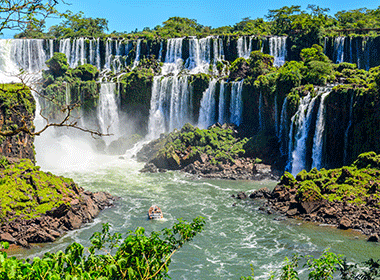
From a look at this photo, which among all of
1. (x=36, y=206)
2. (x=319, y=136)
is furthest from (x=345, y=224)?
(x=36, y=206)

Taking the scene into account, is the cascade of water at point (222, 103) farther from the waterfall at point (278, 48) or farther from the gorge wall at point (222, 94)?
the waterfall at point (278, 48)

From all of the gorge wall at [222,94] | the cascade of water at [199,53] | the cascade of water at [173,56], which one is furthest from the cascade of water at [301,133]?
the cascade of water at [173,56]

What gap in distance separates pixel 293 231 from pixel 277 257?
11.8 ft

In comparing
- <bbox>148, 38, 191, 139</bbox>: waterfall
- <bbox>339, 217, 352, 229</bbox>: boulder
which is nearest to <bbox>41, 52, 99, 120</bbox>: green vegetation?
<bbox>148, 38, 191, 139</bbox>: waterfall

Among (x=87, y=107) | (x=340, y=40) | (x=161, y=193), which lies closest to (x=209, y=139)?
(x=161, y=193)

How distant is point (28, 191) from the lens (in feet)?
76.8

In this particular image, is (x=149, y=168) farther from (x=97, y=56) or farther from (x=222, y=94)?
(x=97, y=56)

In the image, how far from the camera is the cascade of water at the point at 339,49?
5003 cm

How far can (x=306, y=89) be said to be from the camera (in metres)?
36.9

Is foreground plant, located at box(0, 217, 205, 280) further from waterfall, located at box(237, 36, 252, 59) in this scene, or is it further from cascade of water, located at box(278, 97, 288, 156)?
waterfall, located at box(237, 36, 252, 59)

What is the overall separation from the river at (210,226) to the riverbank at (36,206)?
72cm

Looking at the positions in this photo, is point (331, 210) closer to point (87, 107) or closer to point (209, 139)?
point (209, 139)

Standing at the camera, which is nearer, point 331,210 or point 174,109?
point 331,210

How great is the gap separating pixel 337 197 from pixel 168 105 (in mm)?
28843
